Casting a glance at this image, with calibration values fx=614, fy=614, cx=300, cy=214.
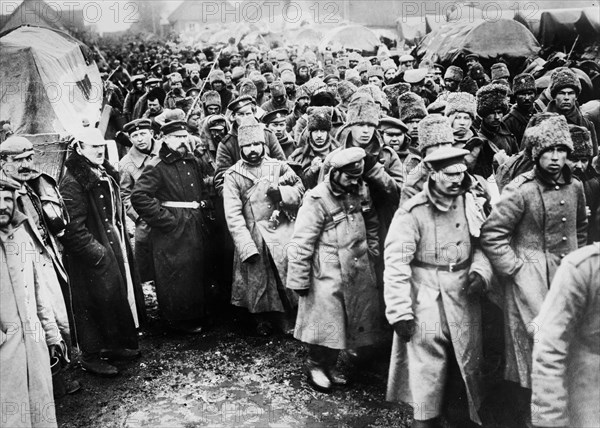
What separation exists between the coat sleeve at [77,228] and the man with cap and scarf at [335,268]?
190 centimetres

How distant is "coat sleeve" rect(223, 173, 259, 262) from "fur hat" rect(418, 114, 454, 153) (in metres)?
2.13

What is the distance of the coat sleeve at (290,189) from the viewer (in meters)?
6.16

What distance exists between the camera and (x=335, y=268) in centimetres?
520

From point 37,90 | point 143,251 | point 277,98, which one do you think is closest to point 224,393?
point 143,251

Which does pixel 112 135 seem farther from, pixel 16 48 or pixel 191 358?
pixel 191 358

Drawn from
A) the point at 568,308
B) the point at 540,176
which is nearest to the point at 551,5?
the point at 540,176

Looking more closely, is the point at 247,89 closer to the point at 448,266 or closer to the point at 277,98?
the point at 277,98

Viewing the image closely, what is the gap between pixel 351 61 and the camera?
742 inches

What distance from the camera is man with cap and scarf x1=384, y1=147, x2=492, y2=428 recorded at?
4285 millimetres

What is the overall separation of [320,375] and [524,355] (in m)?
1.81

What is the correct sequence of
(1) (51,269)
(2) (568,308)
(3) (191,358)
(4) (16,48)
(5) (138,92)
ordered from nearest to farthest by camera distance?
(2) (568,308) < (1) (51,269) < (3) (191,358) < (4) (16,48) < (5) (138,92)

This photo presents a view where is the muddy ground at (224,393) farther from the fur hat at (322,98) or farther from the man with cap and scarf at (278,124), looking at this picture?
the fur hat at (322,98)

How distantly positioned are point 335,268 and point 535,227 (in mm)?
1638

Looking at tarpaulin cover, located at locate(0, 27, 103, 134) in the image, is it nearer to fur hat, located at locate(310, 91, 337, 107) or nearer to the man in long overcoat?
fur hat, located at locate(310, 91, 337, 107)
